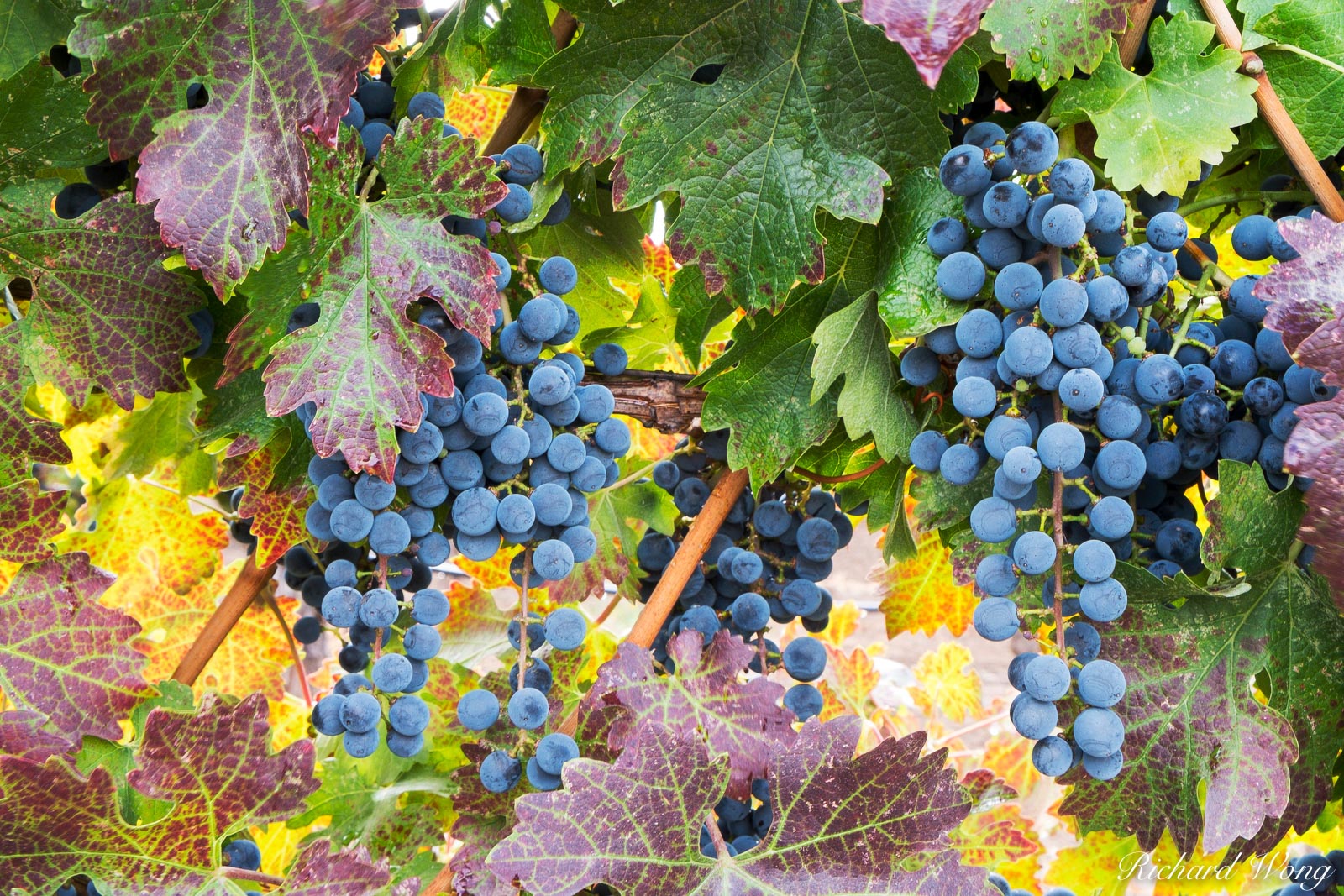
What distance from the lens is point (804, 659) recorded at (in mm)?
967

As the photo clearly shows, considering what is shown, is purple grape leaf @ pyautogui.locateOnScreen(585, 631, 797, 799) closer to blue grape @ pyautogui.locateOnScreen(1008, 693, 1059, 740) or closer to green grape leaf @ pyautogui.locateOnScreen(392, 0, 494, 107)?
blue grape @ pyautogui.locateOnScreen(1008, 693, 1059, 740)

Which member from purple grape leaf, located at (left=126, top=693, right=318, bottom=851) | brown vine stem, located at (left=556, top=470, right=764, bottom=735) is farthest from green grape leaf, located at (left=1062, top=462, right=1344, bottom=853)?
purple grape leaf, located at (left=126, top=693, right=318, bottom=851)

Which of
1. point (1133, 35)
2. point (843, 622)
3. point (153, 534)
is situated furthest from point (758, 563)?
point (843, 622)

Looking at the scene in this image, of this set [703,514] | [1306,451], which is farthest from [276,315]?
[1306,451]

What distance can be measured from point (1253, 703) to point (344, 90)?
29.6 inches

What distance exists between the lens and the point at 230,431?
2.69 feet

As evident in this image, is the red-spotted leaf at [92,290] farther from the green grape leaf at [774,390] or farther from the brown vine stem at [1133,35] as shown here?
the brown vine stem at [1133,35]

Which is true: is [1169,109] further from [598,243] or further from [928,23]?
[598,243]

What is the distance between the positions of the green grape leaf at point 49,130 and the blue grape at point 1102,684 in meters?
0.80

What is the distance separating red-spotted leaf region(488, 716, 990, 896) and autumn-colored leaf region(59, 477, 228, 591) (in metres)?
0.87

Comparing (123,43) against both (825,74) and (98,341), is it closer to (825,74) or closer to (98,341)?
(98,341)

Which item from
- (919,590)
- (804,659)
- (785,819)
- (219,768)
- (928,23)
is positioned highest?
(928,23)

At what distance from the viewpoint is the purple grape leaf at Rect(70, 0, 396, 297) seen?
2.30ft

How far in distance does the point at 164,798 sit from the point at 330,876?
12 cm
